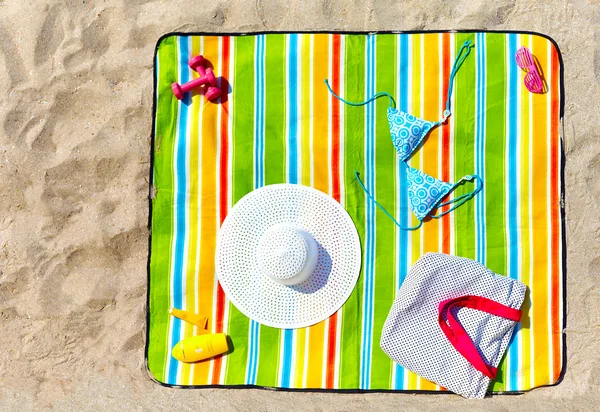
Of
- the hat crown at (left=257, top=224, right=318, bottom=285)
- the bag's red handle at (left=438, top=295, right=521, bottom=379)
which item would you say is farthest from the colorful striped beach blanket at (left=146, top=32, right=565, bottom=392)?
the hat crown at (left=257, top=224, right=318, bottom=285)

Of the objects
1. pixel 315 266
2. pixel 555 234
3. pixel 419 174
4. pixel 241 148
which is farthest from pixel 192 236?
pixel 555 234

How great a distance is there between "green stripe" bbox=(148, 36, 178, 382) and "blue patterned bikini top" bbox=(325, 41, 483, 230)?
2.36 ft

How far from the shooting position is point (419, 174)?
1857 millimetres

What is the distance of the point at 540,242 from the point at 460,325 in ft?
1.44

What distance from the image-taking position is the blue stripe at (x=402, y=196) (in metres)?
1.88

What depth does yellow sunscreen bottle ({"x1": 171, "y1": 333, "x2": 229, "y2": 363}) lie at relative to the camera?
1.87 meters

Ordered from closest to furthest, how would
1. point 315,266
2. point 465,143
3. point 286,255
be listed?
1. point 286,255
2. point 315,266
3. point 465,143

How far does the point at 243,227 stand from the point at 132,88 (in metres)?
0.70

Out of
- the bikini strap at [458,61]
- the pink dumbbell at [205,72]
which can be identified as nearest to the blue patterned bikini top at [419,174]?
the bikini strap at [458,61]

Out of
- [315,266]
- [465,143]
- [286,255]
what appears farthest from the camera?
[465,143]

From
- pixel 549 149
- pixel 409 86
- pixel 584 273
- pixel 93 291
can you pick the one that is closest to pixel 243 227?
pixel 93 291

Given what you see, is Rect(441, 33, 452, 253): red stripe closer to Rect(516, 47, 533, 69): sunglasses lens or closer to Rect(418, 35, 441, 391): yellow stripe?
Rect(418, 35, 441, 391): yellow stripe

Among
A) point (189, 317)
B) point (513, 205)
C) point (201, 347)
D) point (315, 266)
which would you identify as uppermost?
point (513, 205)

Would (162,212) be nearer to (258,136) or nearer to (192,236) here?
(192,236)
